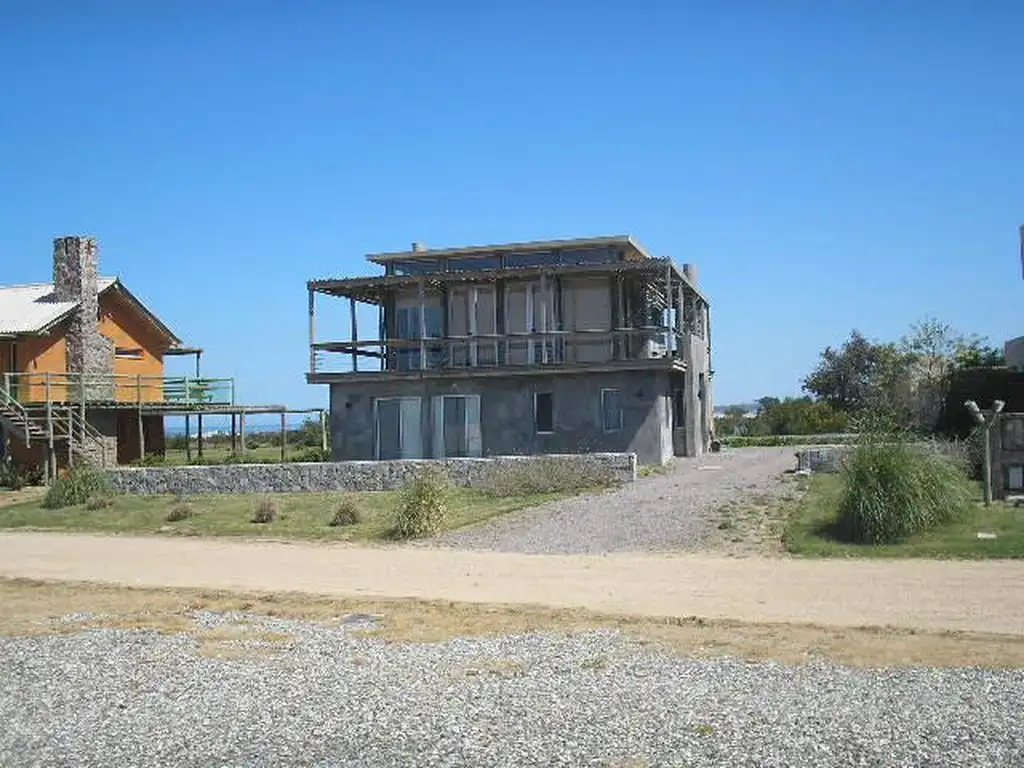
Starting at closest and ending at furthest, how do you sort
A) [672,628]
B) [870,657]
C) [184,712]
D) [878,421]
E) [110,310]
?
[184,712] → [870,657] → [672,628] → [878,421] → [110,310]

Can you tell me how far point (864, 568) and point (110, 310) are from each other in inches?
1299

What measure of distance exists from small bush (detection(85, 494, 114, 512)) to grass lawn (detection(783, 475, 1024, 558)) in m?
16.0

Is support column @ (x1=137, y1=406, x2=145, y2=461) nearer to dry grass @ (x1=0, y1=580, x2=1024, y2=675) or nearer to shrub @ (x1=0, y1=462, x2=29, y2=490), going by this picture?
shrub @ (x1=0, y1=462, x2=29, y2=490)

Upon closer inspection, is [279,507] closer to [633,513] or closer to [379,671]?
[633,513]

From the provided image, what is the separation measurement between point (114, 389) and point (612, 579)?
29.1 meters

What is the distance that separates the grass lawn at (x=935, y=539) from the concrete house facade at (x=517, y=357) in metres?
13.3

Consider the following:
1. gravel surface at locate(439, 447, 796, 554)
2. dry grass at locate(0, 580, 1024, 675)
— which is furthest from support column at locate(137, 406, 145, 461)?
dry grass at locate(0, 580, 1024, 675)

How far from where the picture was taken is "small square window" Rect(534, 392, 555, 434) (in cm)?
3256

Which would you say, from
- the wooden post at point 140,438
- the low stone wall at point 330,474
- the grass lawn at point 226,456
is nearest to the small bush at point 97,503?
the low stone wall at point 330,474

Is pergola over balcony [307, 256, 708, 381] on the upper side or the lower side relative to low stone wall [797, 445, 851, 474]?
upper

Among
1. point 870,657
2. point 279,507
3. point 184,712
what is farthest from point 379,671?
point 279,507

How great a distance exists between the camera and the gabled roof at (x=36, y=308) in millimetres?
37375

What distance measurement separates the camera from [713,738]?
25.6ft

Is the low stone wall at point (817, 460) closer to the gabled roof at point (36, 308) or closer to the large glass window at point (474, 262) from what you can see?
the large glass window at point (474, 262)
